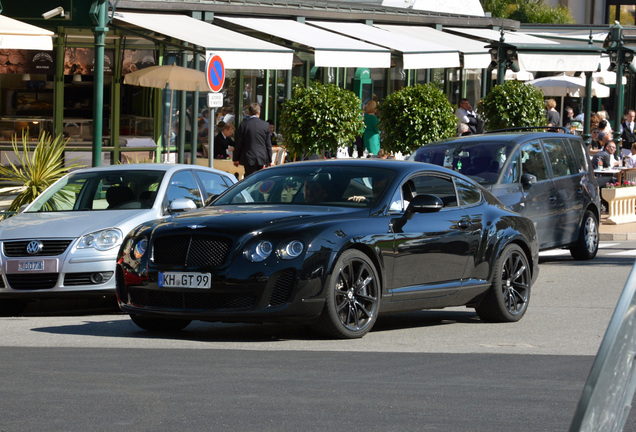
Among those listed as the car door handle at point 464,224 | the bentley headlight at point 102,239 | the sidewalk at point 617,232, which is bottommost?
the sidewalk at point 617,232

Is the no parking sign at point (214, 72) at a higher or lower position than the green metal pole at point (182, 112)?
higher

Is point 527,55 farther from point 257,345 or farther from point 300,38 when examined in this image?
point 257,345

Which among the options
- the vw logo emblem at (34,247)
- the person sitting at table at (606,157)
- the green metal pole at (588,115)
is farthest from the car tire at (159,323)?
the green metal pole at (588,115)

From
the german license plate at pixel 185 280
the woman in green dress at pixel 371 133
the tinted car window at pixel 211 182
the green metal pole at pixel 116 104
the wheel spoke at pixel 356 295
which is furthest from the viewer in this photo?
the green metal pole at pixel 116 104

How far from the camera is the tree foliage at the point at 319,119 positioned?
21.7m

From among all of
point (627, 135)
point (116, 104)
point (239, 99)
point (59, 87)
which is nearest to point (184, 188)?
point (59, 87)

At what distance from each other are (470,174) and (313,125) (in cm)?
750

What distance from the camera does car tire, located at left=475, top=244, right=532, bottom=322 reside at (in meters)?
9.93

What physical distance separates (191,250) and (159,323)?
1.01 metres

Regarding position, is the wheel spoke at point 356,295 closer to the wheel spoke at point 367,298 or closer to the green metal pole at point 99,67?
the wheel spoke at point 367,298

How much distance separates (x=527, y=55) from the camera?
95.0ft

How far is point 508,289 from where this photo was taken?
10.1 m

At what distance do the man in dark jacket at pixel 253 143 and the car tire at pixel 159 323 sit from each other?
39.2 ft

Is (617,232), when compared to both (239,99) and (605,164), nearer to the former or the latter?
(605,164)
